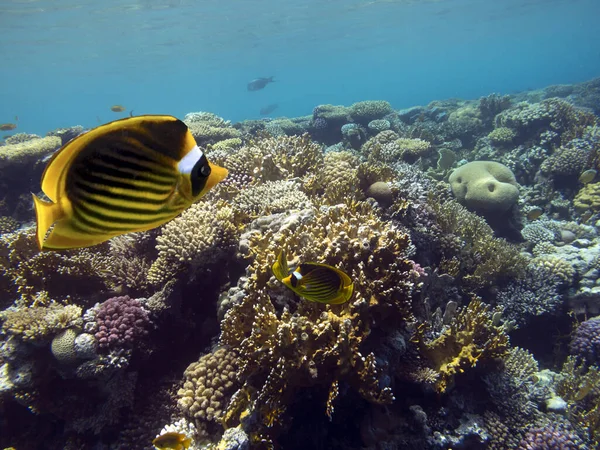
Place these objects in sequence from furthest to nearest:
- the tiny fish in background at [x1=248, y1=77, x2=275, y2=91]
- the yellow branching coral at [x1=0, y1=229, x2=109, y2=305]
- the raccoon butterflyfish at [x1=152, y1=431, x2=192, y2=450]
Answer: the tiny fish in background at [x1=248, y1=77, x2=275, y2=91] → the yellow branching coral at [x1=0, y1=229, x2=109, y2=305] → the raccoon butterflyfish at [x1=152, y1=431, x2=192, y2=450]

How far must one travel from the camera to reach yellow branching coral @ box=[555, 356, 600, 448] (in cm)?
474

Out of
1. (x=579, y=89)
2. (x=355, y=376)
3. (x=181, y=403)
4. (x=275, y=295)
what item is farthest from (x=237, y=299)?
(x=579, y=89)

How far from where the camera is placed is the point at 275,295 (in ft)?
12.3

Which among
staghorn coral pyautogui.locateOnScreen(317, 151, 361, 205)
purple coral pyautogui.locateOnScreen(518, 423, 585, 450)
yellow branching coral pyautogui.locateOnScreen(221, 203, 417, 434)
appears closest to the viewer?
yellow branching coral pyautogui.locateOnScreen(221, 203, 417, 434)

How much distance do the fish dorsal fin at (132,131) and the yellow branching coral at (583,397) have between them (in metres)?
6.47

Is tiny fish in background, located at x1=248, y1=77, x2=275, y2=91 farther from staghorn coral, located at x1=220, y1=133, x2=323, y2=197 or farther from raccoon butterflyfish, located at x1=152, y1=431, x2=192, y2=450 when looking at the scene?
raccoon butterflyfish, located at x1=152, y1=431, x2=192, y2=450

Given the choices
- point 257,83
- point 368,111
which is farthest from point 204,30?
point 368,111

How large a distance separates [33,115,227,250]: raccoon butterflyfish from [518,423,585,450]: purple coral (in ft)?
17.3

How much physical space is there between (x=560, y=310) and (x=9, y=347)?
8.99 meters

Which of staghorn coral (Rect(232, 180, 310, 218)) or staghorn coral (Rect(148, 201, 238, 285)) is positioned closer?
staghorn coral (Rect(148, 201, 238, 285))

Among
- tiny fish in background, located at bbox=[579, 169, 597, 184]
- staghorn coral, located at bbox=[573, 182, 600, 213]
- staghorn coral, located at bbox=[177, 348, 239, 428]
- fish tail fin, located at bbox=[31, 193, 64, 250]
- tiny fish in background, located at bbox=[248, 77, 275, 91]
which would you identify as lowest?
tiny fish in background, located at bbox=[248, 77, 275, 91]

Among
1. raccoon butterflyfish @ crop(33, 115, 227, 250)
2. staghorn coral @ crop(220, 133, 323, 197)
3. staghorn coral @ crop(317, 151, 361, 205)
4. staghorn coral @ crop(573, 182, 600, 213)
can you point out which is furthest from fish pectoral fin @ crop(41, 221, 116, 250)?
staghorn coral @ crop(573, 182, 600, 213)

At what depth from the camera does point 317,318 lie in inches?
133

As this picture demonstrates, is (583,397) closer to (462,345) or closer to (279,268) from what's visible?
(462,345)
